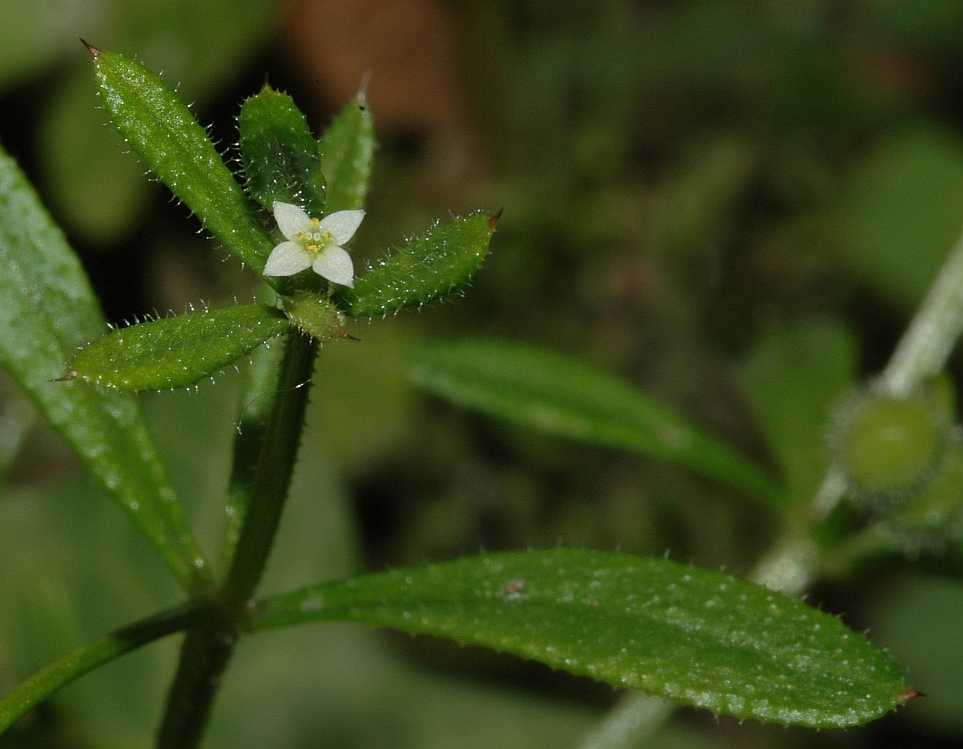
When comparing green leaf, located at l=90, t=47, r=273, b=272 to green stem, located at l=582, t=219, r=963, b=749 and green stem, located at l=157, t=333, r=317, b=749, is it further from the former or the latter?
green stem, located at l=582, t=219, r=963, b=749

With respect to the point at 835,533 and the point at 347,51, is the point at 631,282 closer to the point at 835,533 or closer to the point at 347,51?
the point at 347,51

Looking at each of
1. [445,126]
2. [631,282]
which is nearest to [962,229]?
[631,282]

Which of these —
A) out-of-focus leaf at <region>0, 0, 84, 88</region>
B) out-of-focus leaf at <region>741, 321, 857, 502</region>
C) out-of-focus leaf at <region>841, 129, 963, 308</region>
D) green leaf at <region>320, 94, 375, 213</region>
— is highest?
out-of-focus leaf at <region>841, 129, 963, 308</region>

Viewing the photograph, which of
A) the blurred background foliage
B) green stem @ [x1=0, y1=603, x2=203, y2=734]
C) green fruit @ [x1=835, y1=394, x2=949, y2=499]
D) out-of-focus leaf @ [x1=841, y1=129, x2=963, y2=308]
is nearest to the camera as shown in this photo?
green stem @ [x1=0, y1=603, x2=203, y2=734]

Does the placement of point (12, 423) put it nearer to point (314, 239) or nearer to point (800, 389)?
point (800, 389)

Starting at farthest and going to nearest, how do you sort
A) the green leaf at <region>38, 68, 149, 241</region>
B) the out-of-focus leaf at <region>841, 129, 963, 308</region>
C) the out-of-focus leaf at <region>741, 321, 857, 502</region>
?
the out-of-focus leaf at <region>841, 129, 963, 308</region>
the green leaf at <region>38, 68, 149, 241</region>
the out-of-focus leaf at <region>741, 321, 857, 502</region>

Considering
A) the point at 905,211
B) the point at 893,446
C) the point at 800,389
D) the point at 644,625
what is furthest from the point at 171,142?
the point at 905,211

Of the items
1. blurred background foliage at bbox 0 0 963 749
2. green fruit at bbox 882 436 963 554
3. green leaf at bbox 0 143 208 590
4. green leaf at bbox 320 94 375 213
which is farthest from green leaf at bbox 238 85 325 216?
blurred background foliage at bbox 0 0 963 749
